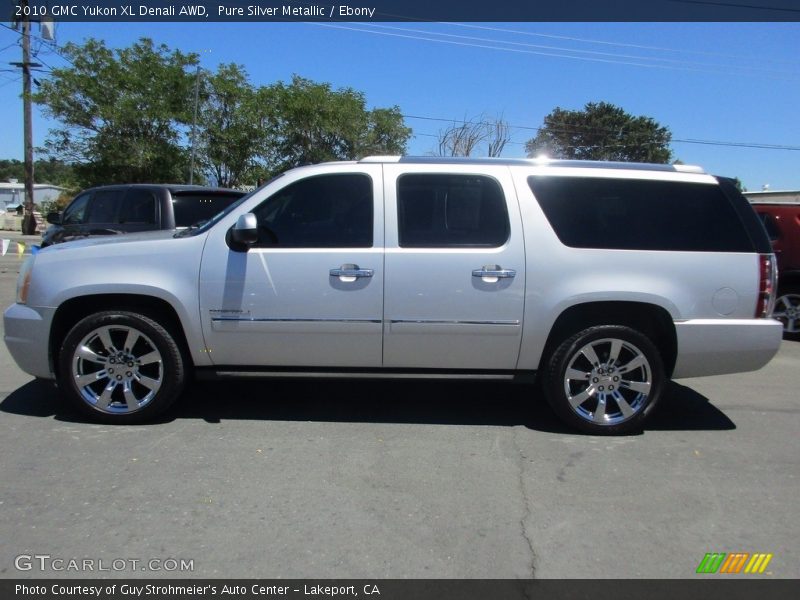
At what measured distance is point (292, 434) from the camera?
4.69 meters

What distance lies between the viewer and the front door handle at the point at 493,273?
4.57 m

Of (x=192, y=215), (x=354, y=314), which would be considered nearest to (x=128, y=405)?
(x=354, y=314)

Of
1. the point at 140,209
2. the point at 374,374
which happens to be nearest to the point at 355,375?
the point at 374,374

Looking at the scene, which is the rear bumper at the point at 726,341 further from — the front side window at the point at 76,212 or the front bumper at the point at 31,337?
the front side window at the point at 76,212

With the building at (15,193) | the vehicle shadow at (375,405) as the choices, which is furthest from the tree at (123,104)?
the building at (15,193)

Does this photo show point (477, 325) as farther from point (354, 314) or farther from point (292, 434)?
point (292, 434)

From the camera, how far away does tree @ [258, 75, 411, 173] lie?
27594 millimetres

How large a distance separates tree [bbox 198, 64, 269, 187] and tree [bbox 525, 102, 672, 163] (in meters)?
19.7

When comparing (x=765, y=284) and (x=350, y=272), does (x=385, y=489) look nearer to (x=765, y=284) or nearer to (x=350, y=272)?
(x=350, y=272)

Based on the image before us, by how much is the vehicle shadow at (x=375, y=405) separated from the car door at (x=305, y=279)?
1.12 feet

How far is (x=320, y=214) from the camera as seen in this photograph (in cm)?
474

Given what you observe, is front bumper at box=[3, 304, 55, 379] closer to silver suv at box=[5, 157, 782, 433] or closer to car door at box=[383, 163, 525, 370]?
silver suv at box=[5, 157, 782, 433]
